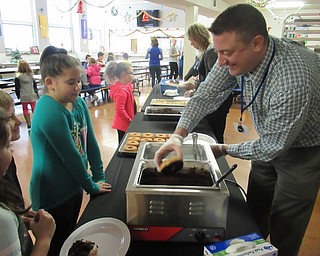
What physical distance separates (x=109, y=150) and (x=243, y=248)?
2.62 meters

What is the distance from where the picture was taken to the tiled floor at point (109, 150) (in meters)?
1.71

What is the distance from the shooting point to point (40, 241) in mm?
645

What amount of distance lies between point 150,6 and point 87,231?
439 inches

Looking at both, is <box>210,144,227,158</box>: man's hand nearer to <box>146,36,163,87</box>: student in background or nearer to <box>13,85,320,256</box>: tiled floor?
<box>13,85,320,256</box>: tiled floor

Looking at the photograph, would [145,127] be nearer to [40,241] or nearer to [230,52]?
[230,52]

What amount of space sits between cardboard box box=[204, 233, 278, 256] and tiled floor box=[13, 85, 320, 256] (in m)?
0.82

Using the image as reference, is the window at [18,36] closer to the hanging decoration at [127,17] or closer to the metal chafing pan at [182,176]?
the hanging decoration at [127,17]

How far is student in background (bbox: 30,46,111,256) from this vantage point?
3.25 feet

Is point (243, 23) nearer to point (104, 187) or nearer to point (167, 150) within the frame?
point (167, 150)

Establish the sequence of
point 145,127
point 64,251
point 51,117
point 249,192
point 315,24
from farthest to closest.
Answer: point 315,24, point 145,127, point 249,192, point 51,117, point 64,251

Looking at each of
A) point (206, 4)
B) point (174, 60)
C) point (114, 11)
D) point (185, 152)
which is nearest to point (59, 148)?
point (185, 152)

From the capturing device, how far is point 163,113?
1910 millimetres

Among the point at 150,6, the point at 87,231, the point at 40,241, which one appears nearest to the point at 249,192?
the point at 87,231

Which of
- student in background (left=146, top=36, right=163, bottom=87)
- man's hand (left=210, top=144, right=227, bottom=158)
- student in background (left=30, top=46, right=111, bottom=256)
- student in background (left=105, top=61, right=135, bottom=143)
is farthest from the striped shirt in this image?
student in background (left=146, top=36, right=163, bottom=87)
